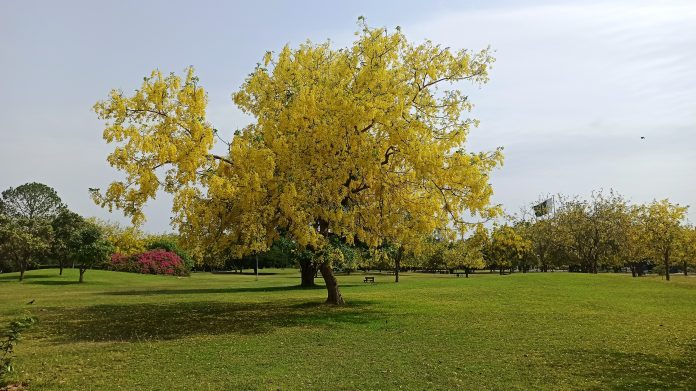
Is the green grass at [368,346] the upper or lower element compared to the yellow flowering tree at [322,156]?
lower

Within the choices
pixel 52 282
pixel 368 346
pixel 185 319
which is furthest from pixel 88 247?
pixel 368 346

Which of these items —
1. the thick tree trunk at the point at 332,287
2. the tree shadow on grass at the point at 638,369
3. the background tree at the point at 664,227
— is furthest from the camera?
the background tree at the point at 664,227

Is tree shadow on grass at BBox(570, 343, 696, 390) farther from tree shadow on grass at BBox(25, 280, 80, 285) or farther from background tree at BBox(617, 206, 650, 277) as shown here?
tree shadow on grass at BBox(25, 280, 80, 285)

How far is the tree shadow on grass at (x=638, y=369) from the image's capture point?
10403 millimetres

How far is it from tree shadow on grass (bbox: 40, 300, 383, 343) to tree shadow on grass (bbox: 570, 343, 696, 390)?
30.1ft

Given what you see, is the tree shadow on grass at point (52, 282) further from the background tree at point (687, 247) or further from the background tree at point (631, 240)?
the background tree at point (687, 247)

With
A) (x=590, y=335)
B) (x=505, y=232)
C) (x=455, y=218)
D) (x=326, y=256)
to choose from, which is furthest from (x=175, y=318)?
(x=590, y=335)

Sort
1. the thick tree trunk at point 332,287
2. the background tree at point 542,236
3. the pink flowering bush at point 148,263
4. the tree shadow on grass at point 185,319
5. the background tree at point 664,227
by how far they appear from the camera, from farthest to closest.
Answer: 1. the pink flowering bush at point 148,263
2. the background tree at point 542,236
3. the background tree at point 664,227
4. the thick tree trunk at point 332,287
5. the tree shadow on grass at point 185,319

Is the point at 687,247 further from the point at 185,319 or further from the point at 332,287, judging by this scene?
the point at 185,319

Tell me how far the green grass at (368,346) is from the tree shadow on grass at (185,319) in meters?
0.07

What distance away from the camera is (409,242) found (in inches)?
896

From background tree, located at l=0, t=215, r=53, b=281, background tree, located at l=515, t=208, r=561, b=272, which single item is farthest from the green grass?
background tree, located at l=515, t=208, r=561, b=272

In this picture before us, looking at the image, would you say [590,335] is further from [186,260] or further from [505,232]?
[186,260]

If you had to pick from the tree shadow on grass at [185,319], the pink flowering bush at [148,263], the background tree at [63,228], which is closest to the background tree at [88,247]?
the background tree at [63,228]
